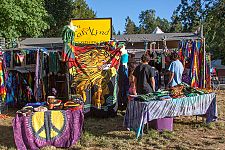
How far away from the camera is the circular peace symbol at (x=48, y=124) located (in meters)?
5.85

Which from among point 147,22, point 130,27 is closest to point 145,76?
point 130,27

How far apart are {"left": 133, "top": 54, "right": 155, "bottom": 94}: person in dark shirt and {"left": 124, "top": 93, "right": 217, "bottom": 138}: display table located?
528 mm

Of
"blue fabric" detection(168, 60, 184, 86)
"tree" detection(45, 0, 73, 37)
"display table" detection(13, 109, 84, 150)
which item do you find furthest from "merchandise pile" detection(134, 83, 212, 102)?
"tree" detection(45, 0, 73, 37)

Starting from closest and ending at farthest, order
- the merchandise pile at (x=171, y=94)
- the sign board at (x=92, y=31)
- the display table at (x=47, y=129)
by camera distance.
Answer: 1. the display table at (x=47, y=129)
2. the merchandise pile at (x=171, y=94)
3. the sign board at (x=92, y=31)

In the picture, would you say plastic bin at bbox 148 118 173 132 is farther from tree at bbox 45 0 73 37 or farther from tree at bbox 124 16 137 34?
tree at bbox 124 16 137 34

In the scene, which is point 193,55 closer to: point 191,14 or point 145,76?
point 145,76

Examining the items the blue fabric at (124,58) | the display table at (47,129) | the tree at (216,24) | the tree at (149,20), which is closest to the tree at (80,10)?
the tree at (216,24)

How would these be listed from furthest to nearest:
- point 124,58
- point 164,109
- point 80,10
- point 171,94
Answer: point 80,10
point 124,58
point 171,94
point 164,109

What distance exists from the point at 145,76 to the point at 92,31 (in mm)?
2711

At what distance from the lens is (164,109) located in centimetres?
652

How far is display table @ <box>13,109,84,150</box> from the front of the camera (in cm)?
576

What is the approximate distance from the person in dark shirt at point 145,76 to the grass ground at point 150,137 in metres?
0.86

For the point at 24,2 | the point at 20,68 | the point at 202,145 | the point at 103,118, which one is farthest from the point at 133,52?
the point at 24,2

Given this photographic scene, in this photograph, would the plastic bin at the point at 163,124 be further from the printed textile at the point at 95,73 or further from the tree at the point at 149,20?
the tree at the point at 149,20
